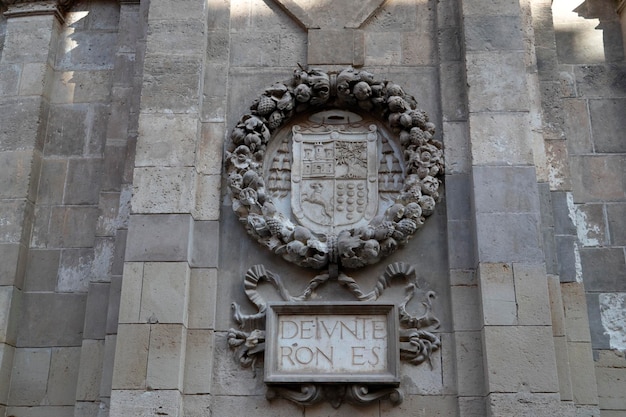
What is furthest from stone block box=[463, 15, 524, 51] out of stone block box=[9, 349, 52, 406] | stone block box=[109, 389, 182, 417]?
stone block box=[9, 349, 52, 406]

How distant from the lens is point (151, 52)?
8.17 meters

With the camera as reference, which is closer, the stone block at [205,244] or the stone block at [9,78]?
the stone block at [205,244]

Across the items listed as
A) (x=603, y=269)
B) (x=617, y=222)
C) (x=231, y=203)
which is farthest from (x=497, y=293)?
(x=231, y=203)

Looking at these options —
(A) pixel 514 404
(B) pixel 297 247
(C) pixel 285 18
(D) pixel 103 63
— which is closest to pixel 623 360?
(A) pixel 514 404

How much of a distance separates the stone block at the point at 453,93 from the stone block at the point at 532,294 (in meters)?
1.52

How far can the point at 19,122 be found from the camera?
30.1ft

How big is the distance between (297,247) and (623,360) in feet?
11.7

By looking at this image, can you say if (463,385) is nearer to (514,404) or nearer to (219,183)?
(514,404)

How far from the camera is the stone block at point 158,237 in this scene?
741cm

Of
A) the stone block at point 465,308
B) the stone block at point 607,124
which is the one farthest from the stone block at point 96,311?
the stone block at point 607,124

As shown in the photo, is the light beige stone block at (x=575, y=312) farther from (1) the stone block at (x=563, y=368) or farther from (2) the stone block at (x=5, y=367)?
(2) the stone block at (x=5, y=367)

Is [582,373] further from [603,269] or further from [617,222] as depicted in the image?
[617,222]

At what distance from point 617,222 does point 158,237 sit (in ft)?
16.1

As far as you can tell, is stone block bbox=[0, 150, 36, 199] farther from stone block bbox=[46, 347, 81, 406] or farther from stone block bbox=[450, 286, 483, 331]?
stone block bbox=[450, 286, 483, 331]
